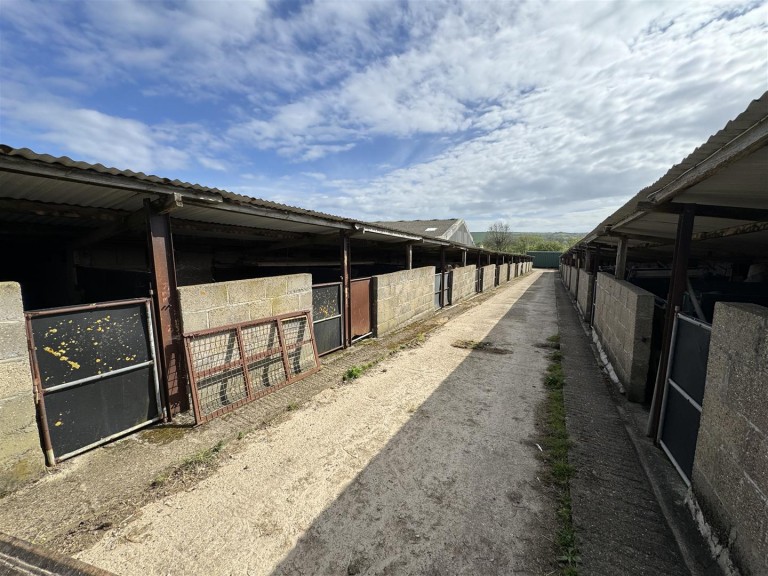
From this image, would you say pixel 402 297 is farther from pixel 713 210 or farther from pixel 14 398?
pixel 14 398

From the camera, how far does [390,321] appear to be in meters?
9.90

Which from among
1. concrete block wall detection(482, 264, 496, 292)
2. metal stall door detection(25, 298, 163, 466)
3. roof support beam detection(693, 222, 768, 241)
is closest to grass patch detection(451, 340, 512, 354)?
roof support beam detection(693, 222, 768, 241)

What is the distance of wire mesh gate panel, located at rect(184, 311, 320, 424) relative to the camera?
4.73 meters

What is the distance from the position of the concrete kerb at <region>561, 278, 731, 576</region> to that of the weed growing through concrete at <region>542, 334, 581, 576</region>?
0.76 meters

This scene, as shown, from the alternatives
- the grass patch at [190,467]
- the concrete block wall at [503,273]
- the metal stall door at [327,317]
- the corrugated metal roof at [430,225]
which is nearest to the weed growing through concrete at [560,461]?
the grass patch at [190,467]

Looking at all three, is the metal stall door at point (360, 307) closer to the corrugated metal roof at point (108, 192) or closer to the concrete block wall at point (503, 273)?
the corrugated metal roof at point (108, 192)

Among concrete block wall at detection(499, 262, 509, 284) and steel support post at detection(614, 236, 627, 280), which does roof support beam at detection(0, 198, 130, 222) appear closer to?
steel support post at detection(614, 236, 627, 280)

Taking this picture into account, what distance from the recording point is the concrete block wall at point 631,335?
5.09m

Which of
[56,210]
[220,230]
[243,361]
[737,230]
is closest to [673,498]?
[737,230]

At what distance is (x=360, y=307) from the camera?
8672mm

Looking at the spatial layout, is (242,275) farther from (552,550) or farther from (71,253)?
(552,550)

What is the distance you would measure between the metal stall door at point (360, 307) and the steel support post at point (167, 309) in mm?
4167

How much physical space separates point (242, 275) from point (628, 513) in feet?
36.1

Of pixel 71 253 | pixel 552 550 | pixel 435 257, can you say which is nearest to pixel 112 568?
pixel 552 550
